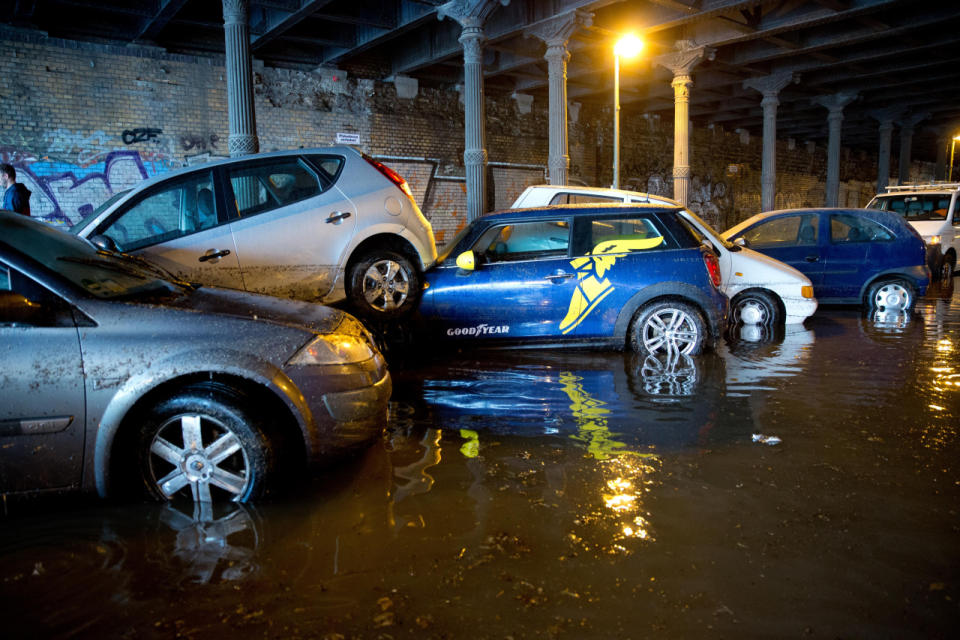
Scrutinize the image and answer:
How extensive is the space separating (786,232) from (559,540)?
29.4ft

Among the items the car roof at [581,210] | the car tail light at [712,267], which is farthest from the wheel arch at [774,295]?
the car roof at [581,210]

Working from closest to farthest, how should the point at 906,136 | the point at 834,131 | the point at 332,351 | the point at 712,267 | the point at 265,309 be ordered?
the point at 332,351, the point at 265,309, the point at 712,267, the point at 834,131, the point at 906,136

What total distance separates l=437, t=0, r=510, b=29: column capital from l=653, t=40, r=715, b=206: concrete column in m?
6.66

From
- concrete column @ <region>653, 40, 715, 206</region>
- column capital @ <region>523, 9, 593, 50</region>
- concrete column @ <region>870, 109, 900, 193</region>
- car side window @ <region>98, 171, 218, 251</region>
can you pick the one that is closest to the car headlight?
car side window @ <region>98, 171, 218, 251</region>

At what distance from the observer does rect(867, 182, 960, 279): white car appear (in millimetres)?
14219

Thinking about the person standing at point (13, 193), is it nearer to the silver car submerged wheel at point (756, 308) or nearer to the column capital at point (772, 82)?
the silver car submerged wheel at point (756, 308)

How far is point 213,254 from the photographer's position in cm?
603

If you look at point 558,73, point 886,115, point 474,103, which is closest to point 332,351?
point 474,103

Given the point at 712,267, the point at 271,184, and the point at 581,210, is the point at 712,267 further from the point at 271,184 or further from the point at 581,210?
the point at 271,184

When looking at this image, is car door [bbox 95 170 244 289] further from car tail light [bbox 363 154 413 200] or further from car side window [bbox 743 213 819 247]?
car side window [bbox 743 213 819 247]

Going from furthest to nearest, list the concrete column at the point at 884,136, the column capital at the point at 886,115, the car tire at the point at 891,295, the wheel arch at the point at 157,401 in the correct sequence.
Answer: the concrete column at the point at 884,136, the column capital at the point at 886,115, the car tire at the point at 891,295, the wheel arch at the point at 157,401

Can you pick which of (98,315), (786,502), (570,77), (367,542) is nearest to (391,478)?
(367,542)

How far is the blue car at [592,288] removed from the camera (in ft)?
21.6

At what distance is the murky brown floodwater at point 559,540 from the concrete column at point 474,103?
32.6 ft
